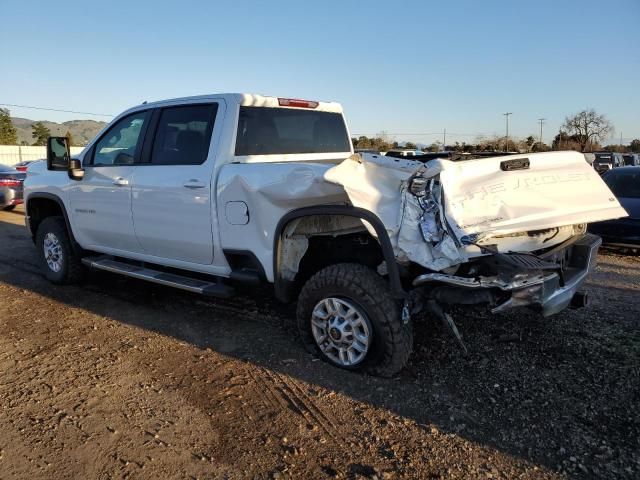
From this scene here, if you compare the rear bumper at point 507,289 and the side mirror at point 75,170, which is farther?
the side mirror at point 75,170

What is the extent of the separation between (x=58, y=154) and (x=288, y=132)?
8.83ft

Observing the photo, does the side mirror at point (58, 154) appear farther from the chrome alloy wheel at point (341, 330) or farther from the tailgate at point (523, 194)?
the tailgate at point (523, 194)

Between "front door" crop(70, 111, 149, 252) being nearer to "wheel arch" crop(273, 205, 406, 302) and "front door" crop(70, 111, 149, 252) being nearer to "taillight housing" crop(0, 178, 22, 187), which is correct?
Result: "wheel arch" crop(273, 205, 406, 302)

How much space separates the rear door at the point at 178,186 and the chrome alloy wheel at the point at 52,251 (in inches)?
68.1

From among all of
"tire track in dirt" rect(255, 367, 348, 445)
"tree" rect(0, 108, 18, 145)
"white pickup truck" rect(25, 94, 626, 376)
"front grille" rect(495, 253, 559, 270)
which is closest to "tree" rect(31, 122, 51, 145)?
"tree" rect(0, 108, 18, 145)

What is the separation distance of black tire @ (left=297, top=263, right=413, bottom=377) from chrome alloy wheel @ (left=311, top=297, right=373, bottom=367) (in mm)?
35

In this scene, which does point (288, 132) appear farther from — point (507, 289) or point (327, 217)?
point (507, 289)

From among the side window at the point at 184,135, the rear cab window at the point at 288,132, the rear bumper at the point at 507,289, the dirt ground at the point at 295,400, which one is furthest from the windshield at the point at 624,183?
the side window at the point at 184,135

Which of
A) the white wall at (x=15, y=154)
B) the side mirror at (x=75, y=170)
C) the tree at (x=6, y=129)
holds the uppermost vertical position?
the tree at (x=6, y=129)

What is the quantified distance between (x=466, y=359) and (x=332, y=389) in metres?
1.17

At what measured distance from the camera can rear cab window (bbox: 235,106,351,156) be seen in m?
4.62

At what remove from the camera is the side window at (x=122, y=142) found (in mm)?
5262

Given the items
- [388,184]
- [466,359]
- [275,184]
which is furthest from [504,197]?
[275,184]

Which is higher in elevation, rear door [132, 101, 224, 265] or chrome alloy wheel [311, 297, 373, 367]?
rear door [132, 101, 224, 265]
